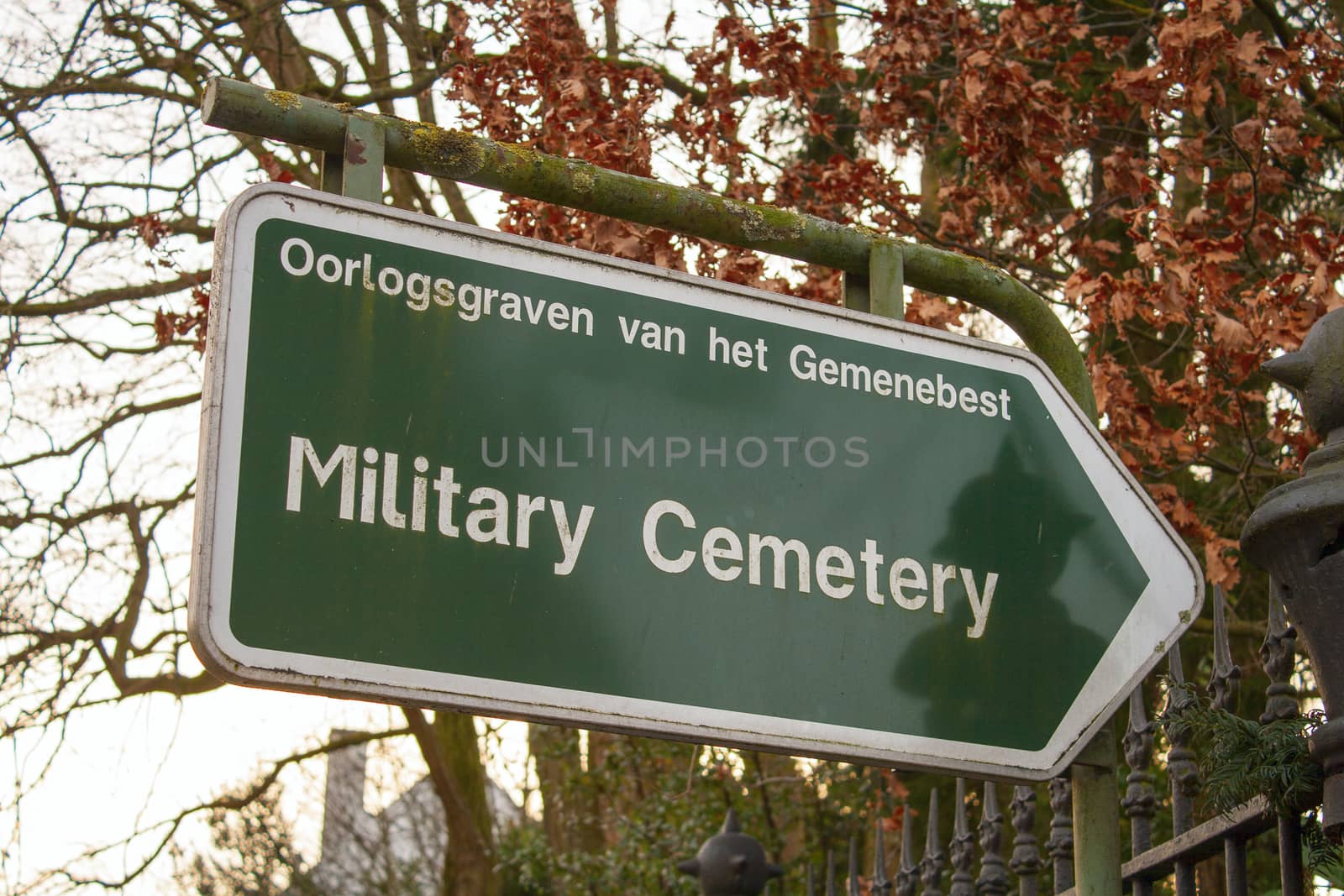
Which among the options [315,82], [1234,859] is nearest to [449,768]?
[315,82]

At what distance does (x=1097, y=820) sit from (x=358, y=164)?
1.22 meters

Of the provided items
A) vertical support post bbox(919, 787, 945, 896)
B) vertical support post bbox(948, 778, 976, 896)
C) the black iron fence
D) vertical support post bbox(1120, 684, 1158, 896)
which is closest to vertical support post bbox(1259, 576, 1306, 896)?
the black iron fence

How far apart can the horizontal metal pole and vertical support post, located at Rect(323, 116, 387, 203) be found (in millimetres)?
12

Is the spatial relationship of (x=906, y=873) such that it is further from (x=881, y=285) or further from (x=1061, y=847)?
(x=881, y=285)

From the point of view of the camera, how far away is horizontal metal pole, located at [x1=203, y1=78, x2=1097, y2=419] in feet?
6.23

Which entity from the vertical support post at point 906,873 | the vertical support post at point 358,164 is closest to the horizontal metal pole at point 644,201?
the vertical support post at point 358,164

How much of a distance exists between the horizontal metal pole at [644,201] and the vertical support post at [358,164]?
1 centimetres

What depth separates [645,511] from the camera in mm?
1806

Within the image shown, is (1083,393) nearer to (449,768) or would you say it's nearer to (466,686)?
(466,686)

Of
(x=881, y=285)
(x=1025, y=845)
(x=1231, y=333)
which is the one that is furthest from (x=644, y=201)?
(x=1231, y=333)

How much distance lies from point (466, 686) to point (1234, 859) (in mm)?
1380

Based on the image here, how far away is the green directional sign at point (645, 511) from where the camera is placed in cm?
162

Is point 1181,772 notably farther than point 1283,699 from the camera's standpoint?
Yes

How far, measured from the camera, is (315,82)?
928cm
